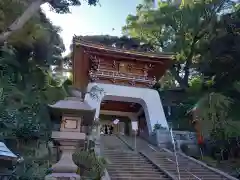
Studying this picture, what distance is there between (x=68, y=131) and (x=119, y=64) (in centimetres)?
1123

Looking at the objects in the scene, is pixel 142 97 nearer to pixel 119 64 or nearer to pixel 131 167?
pixel 119 64

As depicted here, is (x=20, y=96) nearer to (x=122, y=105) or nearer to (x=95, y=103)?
(x=95, y=103)

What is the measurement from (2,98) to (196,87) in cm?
1256

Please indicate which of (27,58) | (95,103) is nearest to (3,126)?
(95,103)

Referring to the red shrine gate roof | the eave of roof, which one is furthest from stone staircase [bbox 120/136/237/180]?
the eave of roof

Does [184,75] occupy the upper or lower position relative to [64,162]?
upper

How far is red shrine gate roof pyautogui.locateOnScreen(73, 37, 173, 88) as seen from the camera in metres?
15.1

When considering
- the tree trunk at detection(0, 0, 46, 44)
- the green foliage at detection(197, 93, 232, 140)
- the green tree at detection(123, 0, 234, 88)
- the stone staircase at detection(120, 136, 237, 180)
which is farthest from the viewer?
the green tree at detection(123, 0, 234, 88)

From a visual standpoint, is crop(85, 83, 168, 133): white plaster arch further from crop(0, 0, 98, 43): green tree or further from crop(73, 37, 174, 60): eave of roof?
crop(0, 0, 98, 43): green tree

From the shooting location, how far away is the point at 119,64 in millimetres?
15758

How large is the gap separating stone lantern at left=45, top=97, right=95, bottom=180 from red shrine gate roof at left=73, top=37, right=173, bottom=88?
9913 mm

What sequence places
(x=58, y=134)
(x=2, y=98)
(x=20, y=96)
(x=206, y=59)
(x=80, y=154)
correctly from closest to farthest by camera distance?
(x=58, y=134) → (x=80, y=154) → (x=2, y=98) → (x=20, y=96) → (x=206, y=59)

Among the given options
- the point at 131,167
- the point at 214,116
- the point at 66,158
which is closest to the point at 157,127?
the point at 214,116

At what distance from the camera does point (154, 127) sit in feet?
45.6
